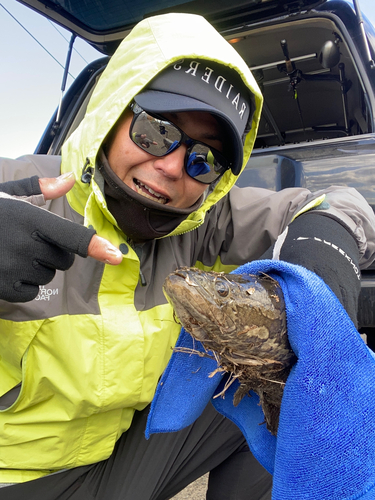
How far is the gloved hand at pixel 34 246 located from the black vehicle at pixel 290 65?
53.6 inches

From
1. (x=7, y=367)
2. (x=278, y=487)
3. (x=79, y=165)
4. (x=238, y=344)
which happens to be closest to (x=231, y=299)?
(x=238, y=344)

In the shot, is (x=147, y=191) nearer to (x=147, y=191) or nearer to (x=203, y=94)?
(x=147, y=191)

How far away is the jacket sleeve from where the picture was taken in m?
1.58

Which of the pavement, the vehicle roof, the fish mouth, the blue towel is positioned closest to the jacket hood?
the fish mouth

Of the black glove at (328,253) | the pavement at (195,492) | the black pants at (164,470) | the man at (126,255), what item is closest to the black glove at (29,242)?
the man at (126,255)

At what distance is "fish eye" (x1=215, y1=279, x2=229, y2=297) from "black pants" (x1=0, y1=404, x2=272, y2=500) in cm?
107

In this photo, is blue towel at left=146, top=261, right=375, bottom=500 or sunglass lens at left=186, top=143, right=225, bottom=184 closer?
blue towel at left=146, top=261, right=375, bottom=500

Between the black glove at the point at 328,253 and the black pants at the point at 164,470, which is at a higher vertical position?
the black glove at the point at 328,253

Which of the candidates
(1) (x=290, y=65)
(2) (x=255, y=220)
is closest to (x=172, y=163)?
(2) (x=255, y=220)

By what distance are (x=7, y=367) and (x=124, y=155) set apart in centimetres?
92

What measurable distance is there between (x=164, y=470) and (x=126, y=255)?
1.00 meters

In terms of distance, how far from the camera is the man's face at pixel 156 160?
1503 mm

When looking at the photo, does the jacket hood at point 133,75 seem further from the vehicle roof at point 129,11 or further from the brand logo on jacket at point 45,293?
the vehicle roof at point 129,11

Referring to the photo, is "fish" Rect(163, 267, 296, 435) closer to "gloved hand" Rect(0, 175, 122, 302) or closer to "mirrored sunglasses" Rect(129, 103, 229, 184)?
"gloved hand" Rect(0, 175, 122, 302)
